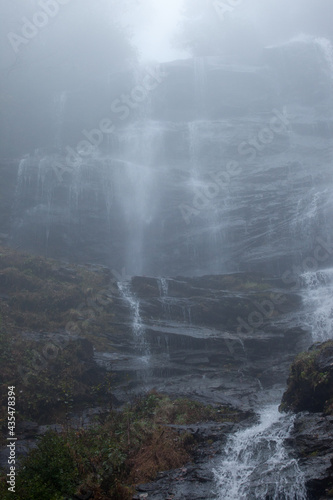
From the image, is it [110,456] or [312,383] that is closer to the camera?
[110,456]

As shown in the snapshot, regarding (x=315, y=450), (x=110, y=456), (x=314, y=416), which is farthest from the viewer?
(x=314, y=416)

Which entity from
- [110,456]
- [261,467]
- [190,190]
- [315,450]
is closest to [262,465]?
[261,467]

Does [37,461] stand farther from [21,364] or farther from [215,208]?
[215,208]

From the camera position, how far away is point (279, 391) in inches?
547

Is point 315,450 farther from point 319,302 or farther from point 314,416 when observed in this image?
point 319,302

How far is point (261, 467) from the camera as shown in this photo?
8211 millimetres

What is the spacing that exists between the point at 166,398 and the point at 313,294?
383 inches

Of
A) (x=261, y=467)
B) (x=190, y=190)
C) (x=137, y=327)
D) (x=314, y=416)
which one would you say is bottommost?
(x=261, y=467)

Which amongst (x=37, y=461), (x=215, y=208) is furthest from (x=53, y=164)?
(x=37, y=461)

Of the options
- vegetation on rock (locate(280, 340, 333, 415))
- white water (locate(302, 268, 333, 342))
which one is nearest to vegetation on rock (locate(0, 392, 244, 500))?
vegetation on rock (locate(280, 340, 333, 415))

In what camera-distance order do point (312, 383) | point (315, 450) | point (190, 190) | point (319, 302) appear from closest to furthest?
point (315, 450) → point (312, 383) → point (319, 302) → point (190, 190)

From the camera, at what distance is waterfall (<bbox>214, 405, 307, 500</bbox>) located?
738cm

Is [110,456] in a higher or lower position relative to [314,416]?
lower

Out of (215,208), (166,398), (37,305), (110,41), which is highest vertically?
(110,41)
